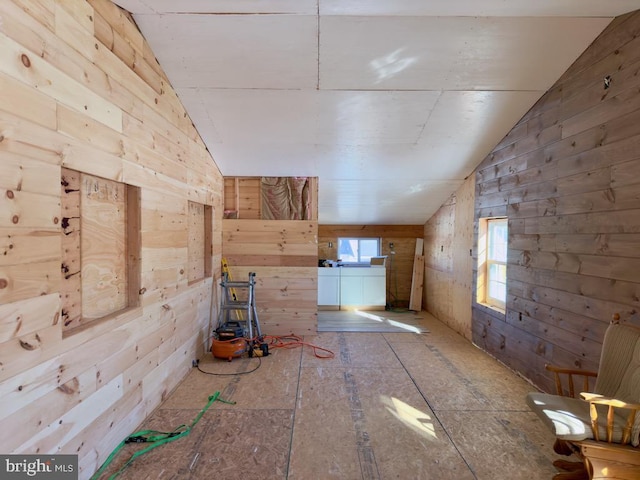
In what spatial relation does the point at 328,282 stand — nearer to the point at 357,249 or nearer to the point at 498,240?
the point at 357,249

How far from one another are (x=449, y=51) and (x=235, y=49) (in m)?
1.76

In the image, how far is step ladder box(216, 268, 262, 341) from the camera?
4.16 m

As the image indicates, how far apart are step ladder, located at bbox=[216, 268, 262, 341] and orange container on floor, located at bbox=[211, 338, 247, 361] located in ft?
0.97

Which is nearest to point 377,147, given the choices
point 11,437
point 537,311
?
point 537,311

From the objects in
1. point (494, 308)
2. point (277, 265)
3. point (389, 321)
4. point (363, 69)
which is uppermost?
point (363, 69)

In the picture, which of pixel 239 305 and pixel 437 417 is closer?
pixel 437 417

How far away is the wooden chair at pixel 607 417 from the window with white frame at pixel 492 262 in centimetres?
203

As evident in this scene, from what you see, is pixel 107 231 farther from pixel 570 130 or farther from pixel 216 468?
pixel 570 130

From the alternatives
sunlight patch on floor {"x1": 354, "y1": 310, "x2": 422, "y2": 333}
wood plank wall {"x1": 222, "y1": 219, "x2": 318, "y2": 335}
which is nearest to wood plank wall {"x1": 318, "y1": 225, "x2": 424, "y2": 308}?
sunlight patch on floor {"x1": 354, "y1": 310, "x2": 422, "y2": 333}

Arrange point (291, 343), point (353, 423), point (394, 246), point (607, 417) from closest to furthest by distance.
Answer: point (607, 417) < point (353, 423) < point (291, 343) < point (394, 246)

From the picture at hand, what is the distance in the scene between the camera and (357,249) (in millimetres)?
7285

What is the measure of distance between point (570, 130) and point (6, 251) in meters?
3.87

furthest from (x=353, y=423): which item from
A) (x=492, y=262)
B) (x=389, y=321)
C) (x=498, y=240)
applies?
(x=389, y=321)

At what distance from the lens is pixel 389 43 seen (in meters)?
2.61
